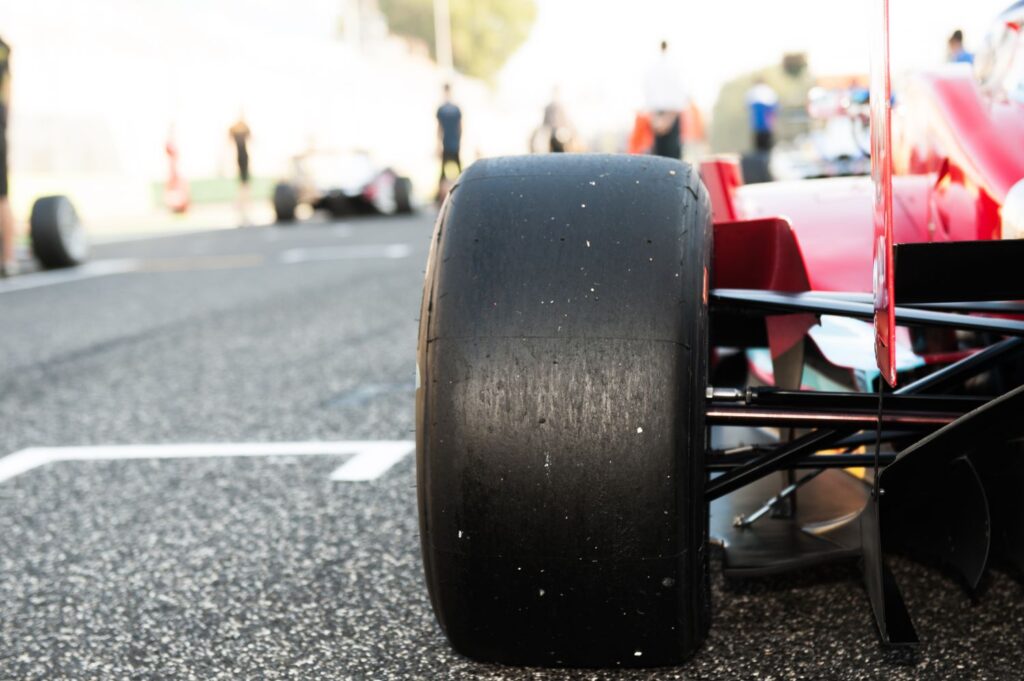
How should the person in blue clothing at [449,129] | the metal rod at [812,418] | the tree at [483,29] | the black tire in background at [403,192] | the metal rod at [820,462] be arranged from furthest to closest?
the tree at [483,29], the black tire in background at [403,192], the person in blue clothing at [449,129], the metal rod at [820,462], the metal rod at [812,418]

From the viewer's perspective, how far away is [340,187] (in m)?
18.5

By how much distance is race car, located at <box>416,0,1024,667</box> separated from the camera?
1.54 metres

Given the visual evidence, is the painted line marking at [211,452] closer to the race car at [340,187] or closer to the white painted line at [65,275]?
the white painted line at [65,275]

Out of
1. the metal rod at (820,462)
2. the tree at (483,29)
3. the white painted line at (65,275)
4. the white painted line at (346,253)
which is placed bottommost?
the white painted line at (346,253)

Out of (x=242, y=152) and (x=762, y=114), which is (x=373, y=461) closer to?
(x=762, y=114)

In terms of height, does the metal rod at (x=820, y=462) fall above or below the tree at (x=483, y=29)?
below

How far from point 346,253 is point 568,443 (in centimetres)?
947

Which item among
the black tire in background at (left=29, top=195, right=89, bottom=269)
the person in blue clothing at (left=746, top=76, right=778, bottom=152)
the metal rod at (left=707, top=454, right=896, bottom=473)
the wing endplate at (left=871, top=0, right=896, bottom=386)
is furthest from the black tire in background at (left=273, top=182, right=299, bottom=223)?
the wing endplate at (left=871, top=0, right=896, bottom=386)

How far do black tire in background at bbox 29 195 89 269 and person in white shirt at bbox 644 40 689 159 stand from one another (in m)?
5.20

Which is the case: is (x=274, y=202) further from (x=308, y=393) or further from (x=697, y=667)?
(x=697, y=667)

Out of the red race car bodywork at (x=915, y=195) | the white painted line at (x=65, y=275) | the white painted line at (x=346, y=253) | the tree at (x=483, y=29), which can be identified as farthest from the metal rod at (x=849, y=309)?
the tree at (x=483, y=29)

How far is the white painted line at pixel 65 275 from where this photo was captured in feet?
27.8

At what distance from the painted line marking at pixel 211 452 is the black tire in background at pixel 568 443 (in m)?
1.56

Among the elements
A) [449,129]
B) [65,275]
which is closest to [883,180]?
[65,275]
